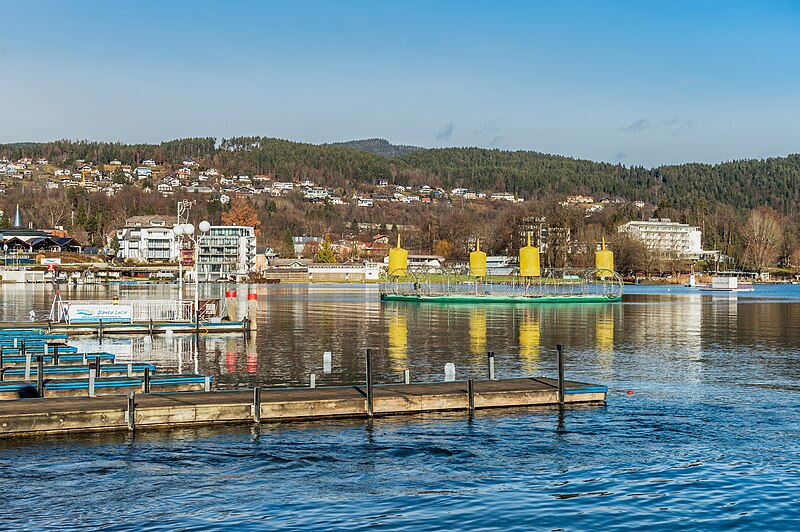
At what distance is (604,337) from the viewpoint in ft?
197

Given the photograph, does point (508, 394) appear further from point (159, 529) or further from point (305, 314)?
point (305, 314)

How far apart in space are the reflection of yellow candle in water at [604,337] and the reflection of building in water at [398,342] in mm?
10180

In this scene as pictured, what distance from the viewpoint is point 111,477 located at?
2091cm

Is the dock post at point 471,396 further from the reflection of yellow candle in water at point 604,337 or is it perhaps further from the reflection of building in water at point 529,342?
the reflection of yellow candle in water at point 604,337

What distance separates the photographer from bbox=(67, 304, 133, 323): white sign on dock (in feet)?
187

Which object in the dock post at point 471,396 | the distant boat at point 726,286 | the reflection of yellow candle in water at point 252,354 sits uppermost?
the dock post at point 471,396

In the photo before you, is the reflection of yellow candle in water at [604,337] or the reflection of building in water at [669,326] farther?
the reflection of building in water at [669,326]

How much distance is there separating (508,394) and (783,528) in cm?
1265

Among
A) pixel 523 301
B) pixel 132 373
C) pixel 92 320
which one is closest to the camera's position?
pixel 132 373

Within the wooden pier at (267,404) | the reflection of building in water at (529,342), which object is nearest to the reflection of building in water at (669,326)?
the reflection of building in water at (529,342)

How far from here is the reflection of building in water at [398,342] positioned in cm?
4266

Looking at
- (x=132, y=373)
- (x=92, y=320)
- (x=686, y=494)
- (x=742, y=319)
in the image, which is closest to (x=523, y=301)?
(x=742, y=319)

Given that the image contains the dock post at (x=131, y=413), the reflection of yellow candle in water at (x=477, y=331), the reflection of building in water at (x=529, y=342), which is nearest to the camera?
the dock post at (x=131, y=413)

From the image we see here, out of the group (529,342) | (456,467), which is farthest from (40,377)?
(529,342)
